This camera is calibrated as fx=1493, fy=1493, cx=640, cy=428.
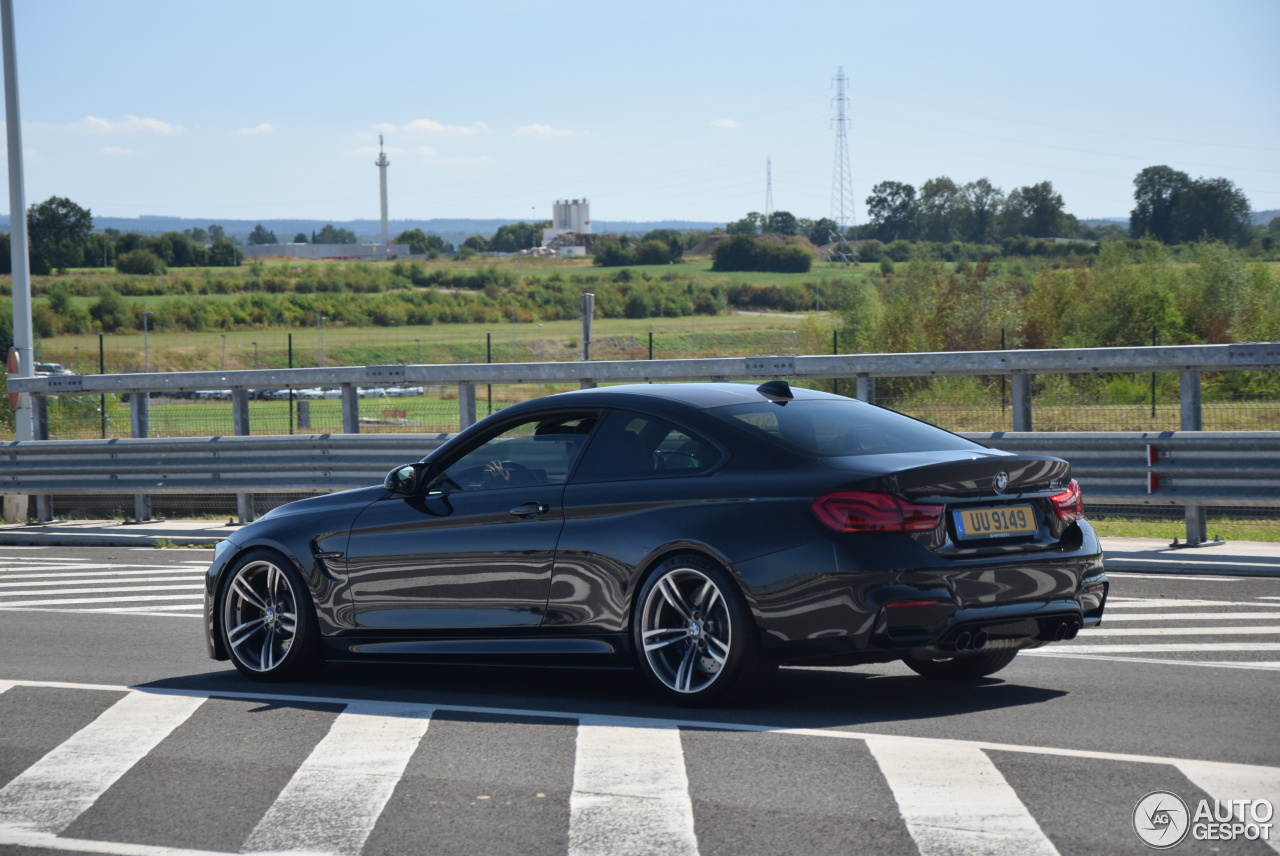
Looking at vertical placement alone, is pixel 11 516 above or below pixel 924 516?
below

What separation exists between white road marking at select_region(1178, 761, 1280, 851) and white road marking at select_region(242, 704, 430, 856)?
2.88 m

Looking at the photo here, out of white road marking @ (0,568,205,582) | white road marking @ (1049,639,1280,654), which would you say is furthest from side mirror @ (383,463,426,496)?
white road marking @ (0,568,205,582)

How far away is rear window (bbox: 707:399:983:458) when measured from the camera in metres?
6.62

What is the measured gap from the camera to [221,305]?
96000 millimetres

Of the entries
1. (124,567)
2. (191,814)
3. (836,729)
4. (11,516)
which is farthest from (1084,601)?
(11,516)

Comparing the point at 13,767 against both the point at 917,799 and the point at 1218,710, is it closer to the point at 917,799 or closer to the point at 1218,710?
the point at 917,799

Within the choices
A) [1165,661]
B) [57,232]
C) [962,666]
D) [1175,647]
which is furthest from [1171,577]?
[57,232]

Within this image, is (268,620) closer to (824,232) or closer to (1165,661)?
(1165,661)

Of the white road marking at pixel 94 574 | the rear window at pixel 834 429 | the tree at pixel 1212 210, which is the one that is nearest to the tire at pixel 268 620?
the rear window at pixel 834 429

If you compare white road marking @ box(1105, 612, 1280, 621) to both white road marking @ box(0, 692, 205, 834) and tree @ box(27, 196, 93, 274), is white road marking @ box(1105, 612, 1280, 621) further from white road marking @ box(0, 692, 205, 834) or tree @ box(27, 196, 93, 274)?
tree @ box(27, 196, 93, 274)

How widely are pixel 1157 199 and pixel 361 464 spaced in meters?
96.8

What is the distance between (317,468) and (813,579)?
32.2 feet

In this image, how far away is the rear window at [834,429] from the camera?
662 centimetres

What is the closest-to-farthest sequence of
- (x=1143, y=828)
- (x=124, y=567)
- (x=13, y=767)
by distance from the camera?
(x=1143, y=828)
(x=13, y=767)
(x=124, y=567)
